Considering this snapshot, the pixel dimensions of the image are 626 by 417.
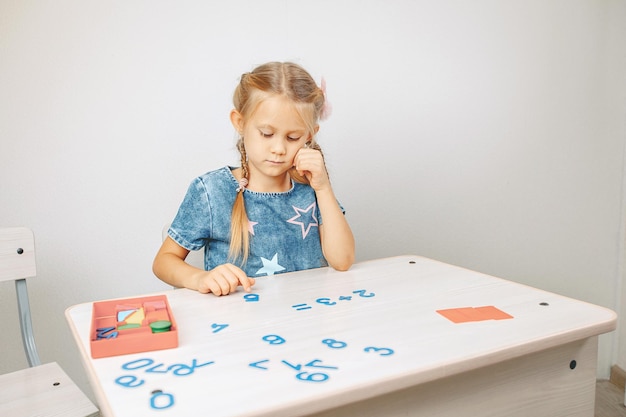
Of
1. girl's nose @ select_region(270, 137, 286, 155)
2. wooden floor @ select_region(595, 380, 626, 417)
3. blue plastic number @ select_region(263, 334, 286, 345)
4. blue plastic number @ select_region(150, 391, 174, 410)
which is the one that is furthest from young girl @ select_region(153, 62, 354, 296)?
wooden floor @ select_region(595, 380, 626, 417)

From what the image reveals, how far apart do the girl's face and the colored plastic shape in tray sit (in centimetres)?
39

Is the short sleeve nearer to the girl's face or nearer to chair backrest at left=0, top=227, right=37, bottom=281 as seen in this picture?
the girl's face

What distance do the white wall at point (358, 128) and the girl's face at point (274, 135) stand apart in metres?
0.50

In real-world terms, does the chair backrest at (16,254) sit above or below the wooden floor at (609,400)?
above

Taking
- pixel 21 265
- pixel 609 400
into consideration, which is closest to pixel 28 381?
pixel 21 265

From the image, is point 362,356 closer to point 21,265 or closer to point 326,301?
point 326,301

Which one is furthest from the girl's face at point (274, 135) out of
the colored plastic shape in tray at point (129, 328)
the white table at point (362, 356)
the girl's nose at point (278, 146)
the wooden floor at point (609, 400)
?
the wooden floor at point (609, 400)

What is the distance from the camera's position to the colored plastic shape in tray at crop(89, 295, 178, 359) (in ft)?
2.40

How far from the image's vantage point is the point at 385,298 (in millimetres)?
963

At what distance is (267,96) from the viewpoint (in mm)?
1179

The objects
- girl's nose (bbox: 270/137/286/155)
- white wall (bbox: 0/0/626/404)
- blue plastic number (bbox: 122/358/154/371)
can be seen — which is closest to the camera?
blue plastic number (bbox: 122/358/154/371)

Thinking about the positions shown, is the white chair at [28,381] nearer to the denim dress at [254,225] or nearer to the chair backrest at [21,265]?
the chair backrest at [21,265]

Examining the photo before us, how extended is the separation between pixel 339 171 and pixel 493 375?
1116 mm

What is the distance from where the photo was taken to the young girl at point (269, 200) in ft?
3.86
